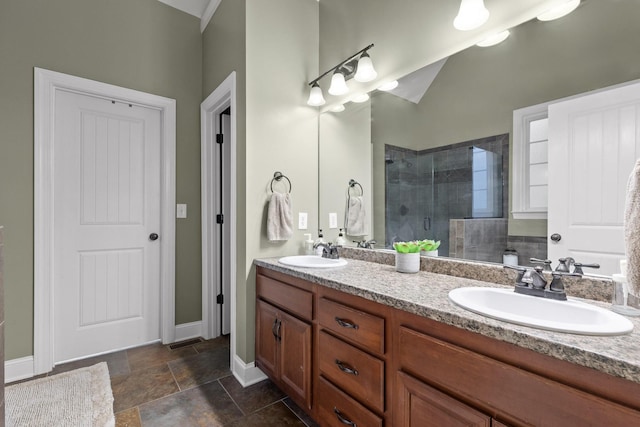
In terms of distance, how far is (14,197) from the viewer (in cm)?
198

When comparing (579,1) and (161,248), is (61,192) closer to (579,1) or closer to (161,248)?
(161,248)

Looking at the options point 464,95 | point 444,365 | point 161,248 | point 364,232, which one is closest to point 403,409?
point 444,365

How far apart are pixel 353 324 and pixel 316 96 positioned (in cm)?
166

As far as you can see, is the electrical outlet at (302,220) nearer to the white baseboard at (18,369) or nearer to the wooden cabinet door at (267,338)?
the wooden cabinet door at (267,338)

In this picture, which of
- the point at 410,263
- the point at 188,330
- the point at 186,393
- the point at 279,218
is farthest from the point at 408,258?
the point at 188,330

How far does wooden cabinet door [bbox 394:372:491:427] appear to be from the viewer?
0.83 meters

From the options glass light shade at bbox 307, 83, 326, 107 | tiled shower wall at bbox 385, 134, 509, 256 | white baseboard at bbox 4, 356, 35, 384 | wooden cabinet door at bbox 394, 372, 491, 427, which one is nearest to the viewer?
wooden cabinet door at bbox 394, 372, 491, 427

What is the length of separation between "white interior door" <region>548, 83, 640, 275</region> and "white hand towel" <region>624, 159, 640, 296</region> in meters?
0.30

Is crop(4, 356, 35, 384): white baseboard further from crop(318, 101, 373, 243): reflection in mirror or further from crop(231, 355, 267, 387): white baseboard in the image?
crop(318, 101, 373, 243): reflection in mirror

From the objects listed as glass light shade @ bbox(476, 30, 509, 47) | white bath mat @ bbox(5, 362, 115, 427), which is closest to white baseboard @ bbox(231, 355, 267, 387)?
white bath mat @ bbox(5, 362, 115, 427)

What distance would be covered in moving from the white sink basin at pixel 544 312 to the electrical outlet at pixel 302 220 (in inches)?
53.4

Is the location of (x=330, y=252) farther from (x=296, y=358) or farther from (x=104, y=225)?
(x=104, y=225)

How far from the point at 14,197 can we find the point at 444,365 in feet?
8.82

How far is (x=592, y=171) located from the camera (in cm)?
105
